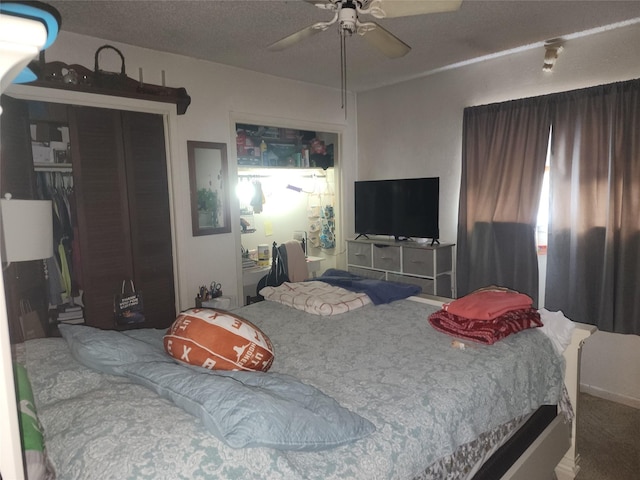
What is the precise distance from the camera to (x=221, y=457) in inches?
43.1

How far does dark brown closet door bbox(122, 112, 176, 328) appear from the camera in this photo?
10.4 ft

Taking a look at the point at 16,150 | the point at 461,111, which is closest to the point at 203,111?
the point at 16,150

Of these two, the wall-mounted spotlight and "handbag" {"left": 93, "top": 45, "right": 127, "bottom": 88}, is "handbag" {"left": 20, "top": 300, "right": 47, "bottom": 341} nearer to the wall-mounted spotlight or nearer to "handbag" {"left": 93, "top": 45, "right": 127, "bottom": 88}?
"handbag" {"left": 93, "top": 45, "right": 127, "bottom": 88}

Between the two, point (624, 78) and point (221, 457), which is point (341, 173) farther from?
point (221, 457)

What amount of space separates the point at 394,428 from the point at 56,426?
3.45 feet

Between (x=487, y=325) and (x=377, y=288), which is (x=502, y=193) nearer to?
(x=377, y=288)

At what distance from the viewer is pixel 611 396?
10.5 feet

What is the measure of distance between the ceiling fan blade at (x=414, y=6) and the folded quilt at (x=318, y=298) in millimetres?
1597

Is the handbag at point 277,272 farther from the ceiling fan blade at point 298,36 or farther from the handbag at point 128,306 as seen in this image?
the ceiling fan blade at point 298,36

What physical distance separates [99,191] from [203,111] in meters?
1.18

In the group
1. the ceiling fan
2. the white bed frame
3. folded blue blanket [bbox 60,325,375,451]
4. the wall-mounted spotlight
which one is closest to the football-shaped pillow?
folded blue blanket [bbox 60,325,375,451]

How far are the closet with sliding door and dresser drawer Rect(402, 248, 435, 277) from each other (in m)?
2.36

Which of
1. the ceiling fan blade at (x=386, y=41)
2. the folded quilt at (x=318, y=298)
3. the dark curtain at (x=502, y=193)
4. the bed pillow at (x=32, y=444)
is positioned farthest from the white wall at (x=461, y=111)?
the bed pillow at (x=32, y=444)

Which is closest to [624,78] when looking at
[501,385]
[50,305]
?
[501,385]
